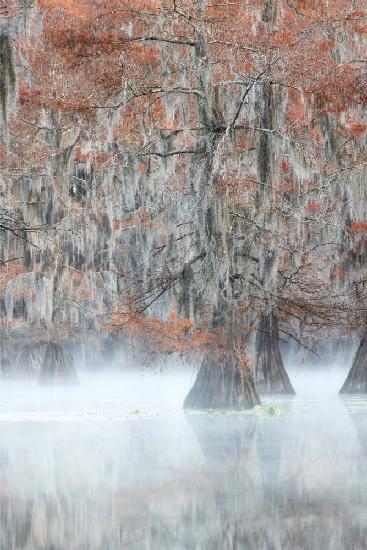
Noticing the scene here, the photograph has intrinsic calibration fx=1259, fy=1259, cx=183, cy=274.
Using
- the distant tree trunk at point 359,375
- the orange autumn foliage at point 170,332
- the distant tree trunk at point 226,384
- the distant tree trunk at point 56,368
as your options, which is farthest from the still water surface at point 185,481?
the distant tree trunk at point 56,368

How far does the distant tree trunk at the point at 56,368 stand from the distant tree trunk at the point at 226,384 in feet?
39.0

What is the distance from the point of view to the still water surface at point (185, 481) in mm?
8539

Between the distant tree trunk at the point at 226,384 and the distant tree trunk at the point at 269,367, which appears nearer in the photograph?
the distant tree trunk at the point at 226,384

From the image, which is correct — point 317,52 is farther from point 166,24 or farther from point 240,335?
point 240,335

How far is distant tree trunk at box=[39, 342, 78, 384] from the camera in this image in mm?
32875

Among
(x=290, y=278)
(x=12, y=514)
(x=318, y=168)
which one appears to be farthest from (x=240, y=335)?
(x=12, y=514)

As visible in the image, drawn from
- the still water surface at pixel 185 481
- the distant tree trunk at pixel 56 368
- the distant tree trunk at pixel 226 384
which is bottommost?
the still water surface at pixel 185 481

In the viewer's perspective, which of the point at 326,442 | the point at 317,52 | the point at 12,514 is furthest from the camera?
the point at 317,52

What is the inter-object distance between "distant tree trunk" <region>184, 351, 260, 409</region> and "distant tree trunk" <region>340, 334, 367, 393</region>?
5927 millimetres

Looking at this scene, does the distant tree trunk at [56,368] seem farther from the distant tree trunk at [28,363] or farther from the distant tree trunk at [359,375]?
the distant tree trunk at [359,375]

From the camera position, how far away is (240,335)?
69.3 ft

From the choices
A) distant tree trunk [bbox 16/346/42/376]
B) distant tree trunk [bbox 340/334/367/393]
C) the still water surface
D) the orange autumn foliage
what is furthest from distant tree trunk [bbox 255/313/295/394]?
distant tree trunk [bbox 16/346/42/376]

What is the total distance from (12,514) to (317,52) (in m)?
11.4

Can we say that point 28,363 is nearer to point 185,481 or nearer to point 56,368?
point 56,368
